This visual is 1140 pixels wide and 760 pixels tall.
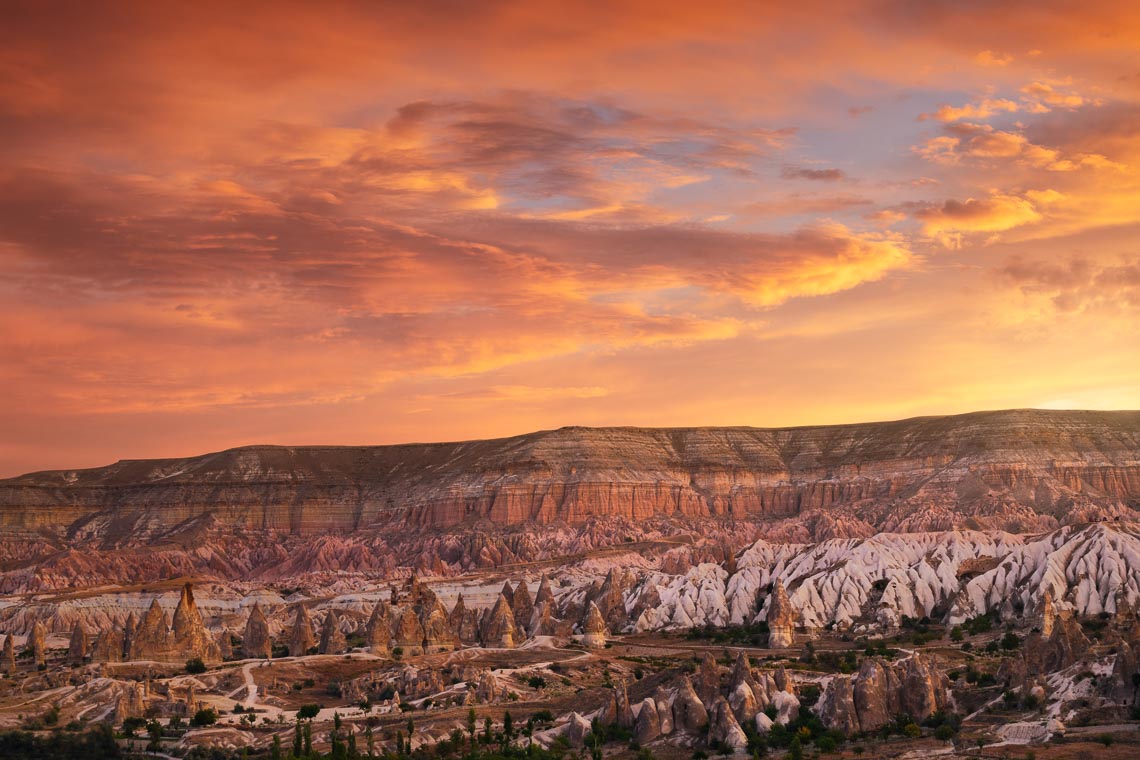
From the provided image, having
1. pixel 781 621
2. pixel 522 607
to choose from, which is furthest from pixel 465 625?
pixel 781 621

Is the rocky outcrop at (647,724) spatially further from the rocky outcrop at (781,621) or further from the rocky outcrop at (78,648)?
the rocky outcrop at (78,648)

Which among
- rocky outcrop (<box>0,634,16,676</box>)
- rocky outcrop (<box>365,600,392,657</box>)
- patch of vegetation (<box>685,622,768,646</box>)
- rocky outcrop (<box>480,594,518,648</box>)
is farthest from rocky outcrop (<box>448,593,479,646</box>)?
rocky outcrop (<box>0,634,16,676</box>)

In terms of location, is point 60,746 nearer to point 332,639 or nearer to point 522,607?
point 332,639

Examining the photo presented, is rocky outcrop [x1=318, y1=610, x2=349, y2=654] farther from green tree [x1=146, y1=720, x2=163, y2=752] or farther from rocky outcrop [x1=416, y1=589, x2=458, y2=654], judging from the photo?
green tree [x1=146, y1=720, x2=163, y2=752]

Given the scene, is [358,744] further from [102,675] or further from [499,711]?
[102,675]

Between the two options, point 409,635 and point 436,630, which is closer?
point 409,635

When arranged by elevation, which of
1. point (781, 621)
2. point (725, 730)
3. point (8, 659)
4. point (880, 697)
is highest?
point (781, 621)
